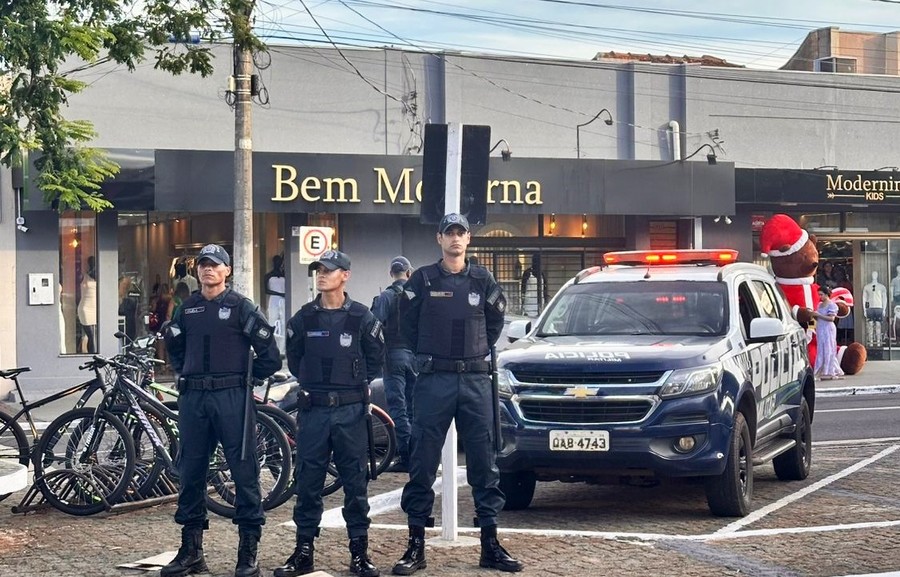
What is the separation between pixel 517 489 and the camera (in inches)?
382

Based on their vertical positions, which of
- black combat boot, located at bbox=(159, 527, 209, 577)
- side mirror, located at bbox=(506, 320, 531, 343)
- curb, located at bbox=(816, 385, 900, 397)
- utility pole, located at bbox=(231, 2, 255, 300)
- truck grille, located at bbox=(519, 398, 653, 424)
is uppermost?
utility pole, located at bbox=(231, 2, 255, 300)

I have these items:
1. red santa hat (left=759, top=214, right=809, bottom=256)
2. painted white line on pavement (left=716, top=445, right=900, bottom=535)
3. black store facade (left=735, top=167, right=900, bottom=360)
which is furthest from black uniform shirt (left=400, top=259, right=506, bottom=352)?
black store facade (left=735, top=167, right=900, bottom=360)

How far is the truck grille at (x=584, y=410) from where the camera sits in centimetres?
891

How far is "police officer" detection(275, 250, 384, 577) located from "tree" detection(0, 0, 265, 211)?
20.1ft

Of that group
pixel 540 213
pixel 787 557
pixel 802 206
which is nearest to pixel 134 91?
pixel 540 213

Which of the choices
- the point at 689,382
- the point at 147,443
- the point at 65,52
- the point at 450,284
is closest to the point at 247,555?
the point at 450,284

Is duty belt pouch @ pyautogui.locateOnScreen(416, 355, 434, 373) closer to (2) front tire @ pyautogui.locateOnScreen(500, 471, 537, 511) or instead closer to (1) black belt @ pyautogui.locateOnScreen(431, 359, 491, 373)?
(1) black belt @ pyautogui.locateOnScreen(431, 359, 491, 373)

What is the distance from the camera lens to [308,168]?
2138cm

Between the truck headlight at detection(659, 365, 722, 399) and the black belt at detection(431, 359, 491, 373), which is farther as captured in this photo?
the truck headlight at detection(659, 365, 722, 399)

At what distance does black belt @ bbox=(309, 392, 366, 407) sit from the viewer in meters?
7.46

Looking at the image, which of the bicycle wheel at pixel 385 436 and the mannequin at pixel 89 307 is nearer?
the bicycle wheel at pixel 385 436

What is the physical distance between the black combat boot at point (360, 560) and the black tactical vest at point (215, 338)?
1178 mm

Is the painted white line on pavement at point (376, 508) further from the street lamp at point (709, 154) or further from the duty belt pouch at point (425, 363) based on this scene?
the street lamp at point (709, 154)

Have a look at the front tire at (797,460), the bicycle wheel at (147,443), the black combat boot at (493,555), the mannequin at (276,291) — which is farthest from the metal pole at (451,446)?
the mannequin at (276,291)
